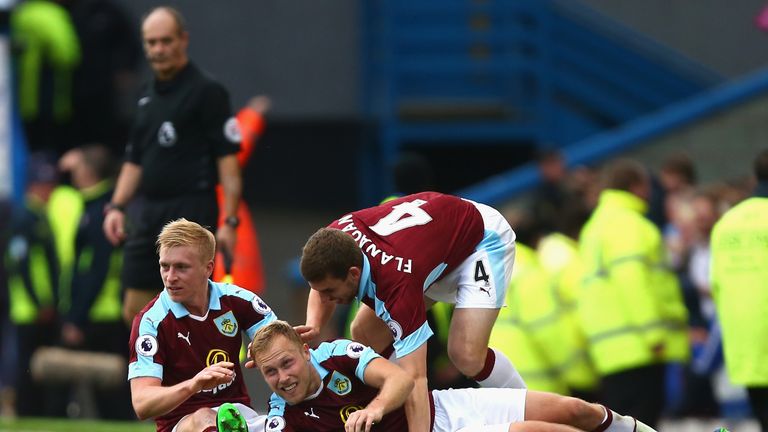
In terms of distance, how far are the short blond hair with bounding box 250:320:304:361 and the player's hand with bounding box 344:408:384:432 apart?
0.48 m

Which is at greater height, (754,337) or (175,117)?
(175,117)

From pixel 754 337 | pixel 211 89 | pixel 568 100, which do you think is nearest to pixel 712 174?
pixel 568 100

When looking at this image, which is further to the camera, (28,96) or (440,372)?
(28,96)

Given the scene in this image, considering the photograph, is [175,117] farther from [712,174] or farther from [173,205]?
[712,174]

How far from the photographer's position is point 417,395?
746 cm

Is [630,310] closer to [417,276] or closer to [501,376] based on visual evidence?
[501,376]

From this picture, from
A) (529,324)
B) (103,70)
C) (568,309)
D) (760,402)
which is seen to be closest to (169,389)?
(760,402)

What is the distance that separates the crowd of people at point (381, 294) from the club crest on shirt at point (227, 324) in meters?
0.02

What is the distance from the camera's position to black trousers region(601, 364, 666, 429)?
10867 mm

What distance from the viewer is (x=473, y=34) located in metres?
17.9

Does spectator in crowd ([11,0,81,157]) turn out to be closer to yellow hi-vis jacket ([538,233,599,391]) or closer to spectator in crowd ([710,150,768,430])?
yellow hi-vis jacket ([538,233,599,391])

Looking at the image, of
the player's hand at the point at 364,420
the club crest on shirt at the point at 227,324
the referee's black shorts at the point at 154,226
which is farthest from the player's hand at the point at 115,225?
the player's hand at the point at 364,420

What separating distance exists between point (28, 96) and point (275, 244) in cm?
344

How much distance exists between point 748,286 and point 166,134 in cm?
367
